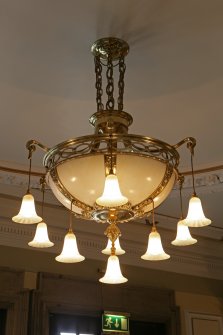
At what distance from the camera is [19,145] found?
3430 millimetres

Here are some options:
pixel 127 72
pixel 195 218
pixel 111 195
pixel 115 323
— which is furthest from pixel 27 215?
pixel 115 323

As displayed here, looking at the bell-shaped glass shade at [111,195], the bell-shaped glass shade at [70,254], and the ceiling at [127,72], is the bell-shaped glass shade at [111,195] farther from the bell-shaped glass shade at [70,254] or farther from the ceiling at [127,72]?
the ceiling at [127,72]

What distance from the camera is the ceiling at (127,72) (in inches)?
88.7

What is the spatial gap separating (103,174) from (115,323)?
2482mm

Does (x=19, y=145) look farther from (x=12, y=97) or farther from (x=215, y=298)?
(x=215, y=298)

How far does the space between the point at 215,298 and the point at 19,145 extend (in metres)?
2.62

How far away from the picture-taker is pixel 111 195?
191 cm

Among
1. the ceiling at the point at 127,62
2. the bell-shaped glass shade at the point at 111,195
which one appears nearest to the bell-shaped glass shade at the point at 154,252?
the bell-shaped glass shade at the point at 111,195

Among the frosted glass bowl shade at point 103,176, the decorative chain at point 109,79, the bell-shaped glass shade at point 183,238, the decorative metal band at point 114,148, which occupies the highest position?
the decorative chain at point 109,79

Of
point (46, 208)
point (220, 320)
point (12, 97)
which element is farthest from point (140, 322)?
point (12, 97)

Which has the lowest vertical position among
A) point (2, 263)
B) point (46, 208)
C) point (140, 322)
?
point (140, 322)

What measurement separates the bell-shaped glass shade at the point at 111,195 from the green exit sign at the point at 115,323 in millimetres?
2555

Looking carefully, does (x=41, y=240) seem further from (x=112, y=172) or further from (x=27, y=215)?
(x=112, y=172)

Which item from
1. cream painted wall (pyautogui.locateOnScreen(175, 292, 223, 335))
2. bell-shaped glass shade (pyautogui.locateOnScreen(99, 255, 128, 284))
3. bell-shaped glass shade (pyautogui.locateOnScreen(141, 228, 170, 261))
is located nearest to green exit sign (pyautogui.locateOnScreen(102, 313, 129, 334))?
cream painted wall (pyautogui.locateOnScreen(175, 292, 223, 335))
